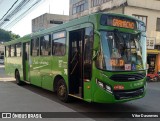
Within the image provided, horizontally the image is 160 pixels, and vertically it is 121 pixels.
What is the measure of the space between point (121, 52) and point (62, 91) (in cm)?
313

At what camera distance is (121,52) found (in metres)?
7.84

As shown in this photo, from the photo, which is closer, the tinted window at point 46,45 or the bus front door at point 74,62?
the bus front door at point 74,62

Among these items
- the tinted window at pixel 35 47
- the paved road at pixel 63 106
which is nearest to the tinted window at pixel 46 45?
the tinted window at pixel 35 47

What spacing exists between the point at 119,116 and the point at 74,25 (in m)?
3.49

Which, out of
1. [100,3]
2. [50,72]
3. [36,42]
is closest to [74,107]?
[50,72]

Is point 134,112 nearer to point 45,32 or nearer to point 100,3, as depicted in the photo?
point 45,32

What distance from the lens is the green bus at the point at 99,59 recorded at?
7570 millimetres

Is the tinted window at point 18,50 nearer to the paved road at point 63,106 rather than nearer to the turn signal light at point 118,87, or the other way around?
the paved road at point 63,106

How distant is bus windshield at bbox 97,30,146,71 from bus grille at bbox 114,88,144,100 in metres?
0.70

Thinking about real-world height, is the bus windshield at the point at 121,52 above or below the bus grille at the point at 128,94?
above

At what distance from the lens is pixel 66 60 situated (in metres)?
9.43

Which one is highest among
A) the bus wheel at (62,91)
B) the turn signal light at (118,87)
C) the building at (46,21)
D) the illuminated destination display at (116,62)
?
the building at (46,21)

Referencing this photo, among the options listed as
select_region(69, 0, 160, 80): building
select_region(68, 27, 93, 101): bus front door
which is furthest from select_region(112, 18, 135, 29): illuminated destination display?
select_region(69, 0, 160, 80): building

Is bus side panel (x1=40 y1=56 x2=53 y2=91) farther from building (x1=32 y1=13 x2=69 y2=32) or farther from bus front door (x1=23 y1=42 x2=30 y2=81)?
building (x1=32 y1=13 x2=69 y2=32)
